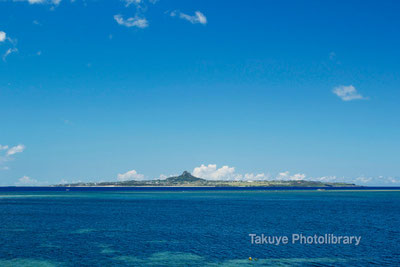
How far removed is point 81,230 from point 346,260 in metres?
52.5

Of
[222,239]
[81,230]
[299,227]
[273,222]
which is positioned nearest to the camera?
[222,239]

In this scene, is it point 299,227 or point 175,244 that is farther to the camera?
point 299,227

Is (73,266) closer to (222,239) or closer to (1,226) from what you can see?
(222,239)

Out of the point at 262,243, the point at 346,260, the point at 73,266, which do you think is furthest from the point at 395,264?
the point at 73,266

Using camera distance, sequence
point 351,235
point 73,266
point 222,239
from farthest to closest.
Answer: point 351,235, point 222,239, point 73,266

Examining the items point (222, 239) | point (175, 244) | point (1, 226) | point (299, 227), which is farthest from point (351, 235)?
point (1, 226)

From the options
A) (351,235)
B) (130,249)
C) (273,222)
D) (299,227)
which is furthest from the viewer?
(273,222)

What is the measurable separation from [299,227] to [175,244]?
33403 millimetres

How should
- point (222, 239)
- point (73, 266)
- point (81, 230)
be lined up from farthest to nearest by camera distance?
point (81, 230) → point (222, 239) → point (73, 266)

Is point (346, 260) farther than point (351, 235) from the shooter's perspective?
No

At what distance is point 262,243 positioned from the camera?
205ft

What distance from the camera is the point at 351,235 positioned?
7150 centimetres

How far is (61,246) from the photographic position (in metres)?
59.1

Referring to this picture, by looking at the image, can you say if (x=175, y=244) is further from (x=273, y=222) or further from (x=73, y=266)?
(x=273, y=222)
